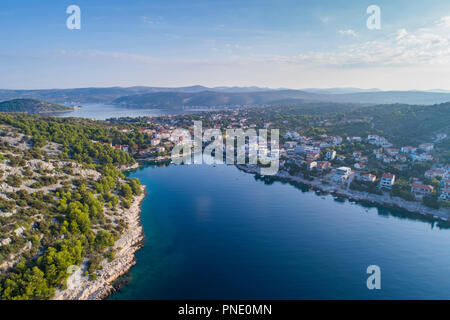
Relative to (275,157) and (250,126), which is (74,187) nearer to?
(275,157)

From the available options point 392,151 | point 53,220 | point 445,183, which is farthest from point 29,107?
point 445,183

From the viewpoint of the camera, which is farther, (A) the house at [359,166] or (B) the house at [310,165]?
(B) the house at [310,165]

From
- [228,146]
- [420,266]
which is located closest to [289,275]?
[420,266]

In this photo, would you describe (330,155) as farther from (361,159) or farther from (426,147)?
(426,147)

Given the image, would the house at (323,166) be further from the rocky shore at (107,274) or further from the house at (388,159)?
the rocky shore at (107,274)

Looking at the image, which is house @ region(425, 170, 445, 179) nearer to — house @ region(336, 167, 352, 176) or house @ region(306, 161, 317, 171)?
house @ region(336, 167, 352, 176)

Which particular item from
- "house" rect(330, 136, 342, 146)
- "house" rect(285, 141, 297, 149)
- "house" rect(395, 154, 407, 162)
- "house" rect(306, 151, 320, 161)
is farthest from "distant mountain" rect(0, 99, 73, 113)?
"house" rect(395, 154, 407, 162)

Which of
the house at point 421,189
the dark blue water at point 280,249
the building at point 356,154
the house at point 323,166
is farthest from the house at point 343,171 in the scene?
the house at point 421,189
